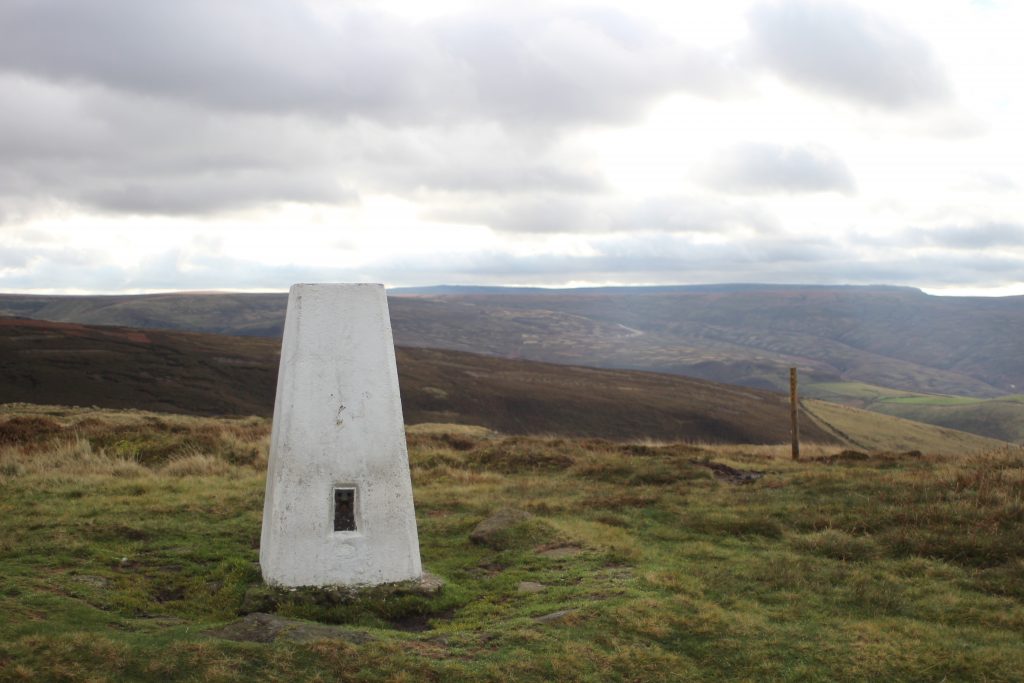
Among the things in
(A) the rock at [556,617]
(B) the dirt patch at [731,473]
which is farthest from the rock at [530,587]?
(B) the dirt patch at [731,473]

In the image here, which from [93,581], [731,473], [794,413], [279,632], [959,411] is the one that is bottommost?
[959,411]

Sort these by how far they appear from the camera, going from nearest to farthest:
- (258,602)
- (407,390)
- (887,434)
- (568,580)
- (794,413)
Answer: (258,602) → (568,580) → (794,413) → (407,390) → (887,434)

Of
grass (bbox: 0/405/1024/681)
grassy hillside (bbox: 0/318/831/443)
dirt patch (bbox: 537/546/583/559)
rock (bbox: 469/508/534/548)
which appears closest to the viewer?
grass (bbox: 0/405/1024/681)

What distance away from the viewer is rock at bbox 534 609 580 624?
788 cm

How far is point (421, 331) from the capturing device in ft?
612

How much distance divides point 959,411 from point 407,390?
243 feet

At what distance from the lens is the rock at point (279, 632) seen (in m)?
6.92

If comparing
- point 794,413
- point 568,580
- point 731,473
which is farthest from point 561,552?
point 794,413

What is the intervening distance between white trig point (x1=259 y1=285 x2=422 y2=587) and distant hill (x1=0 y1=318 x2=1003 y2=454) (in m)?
34.0

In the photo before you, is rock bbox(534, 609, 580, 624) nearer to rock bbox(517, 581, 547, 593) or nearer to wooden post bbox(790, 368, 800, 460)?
rock bbox(517, 581, 547, 593)

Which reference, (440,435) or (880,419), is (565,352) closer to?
(880,419)

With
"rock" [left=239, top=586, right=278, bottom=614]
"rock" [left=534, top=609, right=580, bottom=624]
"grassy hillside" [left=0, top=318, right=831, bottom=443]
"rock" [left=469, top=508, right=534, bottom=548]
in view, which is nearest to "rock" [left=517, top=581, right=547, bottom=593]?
"rock" [left=534, top=609, right=580, bottom=624]

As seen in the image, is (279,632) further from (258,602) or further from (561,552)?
(561,552)

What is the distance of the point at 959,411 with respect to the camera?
93500mm
